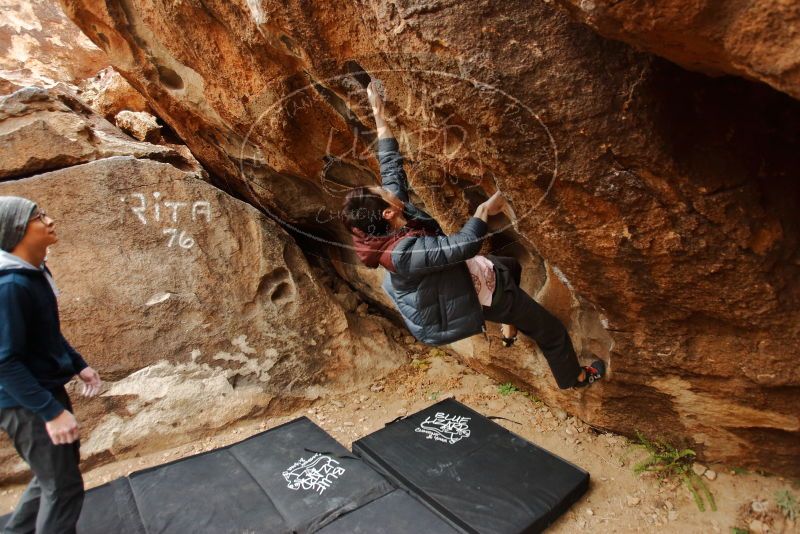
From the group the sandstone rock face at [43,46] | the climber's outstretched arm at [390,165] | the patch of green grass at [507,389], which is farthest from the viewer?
the sandstone rock face at [43,46]

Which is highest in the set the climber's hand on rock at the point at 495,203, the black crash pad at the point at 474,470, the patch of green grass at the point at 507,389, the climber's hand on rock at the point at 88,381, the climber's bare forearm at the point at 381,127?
the climber's bare forearm at the point at 381,127

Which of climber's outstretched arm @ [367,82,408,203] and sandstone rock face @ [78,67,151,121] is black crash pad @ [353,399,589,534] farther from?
sandstone rock face @ [78,67,151,121]

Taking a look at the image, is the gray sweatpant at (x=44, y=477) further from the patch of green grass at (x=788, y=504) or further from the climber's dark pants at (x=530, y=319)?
the patch of green grass at (x=788, y=504)

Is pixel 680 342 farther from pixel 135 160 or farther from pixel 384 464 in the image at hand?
pixel 135 160

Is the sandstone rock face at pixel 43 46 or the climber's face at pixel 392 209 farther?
the sandstone rock face at pixel 43 46

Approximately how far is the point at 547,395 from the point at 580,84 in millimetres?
2495

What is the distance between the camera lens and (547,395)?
3.65m

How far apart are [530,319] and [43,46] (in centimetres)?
1119

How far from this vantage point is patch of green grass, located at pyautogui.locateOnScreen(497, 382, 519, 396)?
400cm

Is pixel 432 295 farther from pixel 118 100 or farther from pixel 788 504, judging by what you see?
pixel 118 100

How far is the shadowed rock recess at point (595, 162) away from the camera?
187 centimetres

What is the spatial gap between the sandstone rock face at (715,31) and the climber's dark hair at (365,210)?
3.64 feet

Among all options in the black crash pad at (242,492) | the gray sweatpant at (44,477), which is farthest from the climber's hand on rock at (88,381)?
the black crash pad at (242,492)

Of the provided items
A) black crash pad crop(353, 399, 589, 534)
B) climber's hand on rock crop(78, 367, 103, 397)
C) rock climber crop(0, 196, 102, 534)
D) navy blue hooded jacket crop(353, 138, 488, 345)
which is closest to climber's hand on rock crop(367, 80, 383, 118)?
navy blue hooded jacket crop(353, 138, 488, 345)
